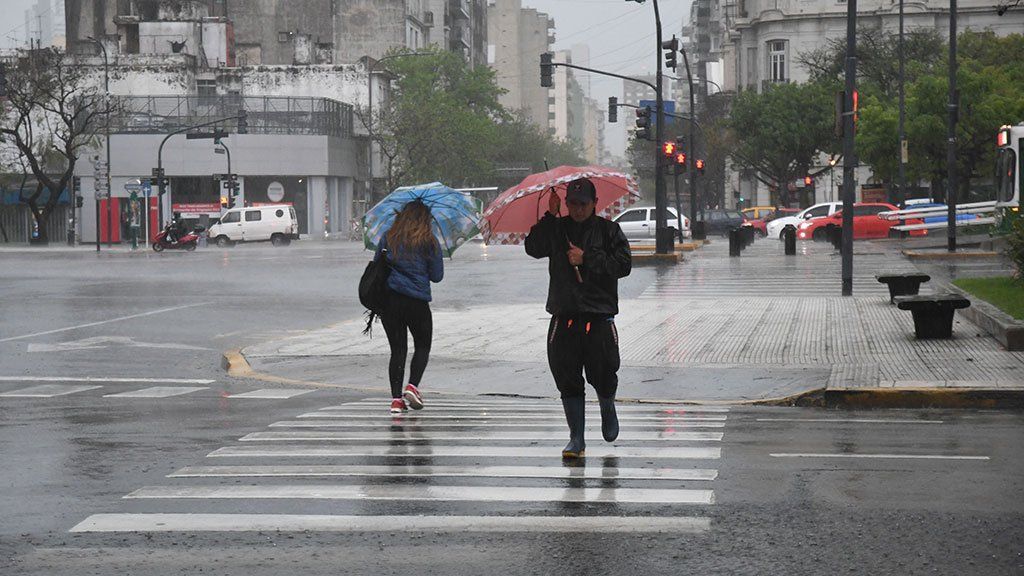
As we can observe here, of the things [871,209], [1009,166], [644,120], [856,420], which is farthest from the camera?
[871,209]

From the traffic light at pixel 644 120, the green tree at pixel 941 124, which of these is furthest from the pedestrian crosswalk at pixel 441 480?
the green tree at pixel 941 124

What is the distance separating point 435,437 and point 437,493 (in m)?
2.50

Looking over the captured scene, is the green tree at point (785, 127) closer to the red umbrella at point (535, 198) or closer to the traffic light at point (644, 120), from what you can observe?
the traffic light at point (644, 120)

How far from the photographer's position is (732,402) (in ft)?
43.6

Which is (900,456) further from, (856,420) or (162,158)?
(162,158)

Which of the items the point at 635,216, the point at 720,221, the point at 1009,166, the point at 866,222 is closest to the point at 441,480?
the point at 1009,166

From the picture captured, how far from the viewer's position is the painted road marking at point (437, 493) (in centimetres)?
809

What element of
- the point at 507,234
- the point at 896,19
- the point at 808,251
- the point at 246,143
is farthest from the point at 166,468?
the point at 896,19

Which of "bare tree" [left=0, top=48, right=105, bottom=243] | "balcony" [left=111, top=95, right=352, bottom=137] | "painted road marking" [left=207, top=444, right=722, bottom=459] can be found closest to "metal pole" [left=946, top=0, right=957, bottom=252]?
"painted road marking" [left=207, top=444, right=722, bottom=459]

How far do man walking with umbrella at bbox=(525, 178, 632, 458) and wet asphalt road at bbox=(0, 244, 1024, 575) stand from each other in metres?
0.49

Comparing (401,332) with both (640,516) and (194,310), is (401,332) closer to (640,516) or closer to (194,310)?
(640,516)

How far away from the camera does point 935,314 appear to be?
17.1 metres

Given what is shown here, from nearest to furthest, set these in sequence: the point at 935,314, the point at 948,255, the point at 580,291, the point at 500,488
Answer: the point at 500,488, the point at 580,291, the point at 935,314, the point at 948,255

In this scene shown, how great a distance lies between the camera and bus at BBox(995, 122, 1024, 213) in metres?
38.5
